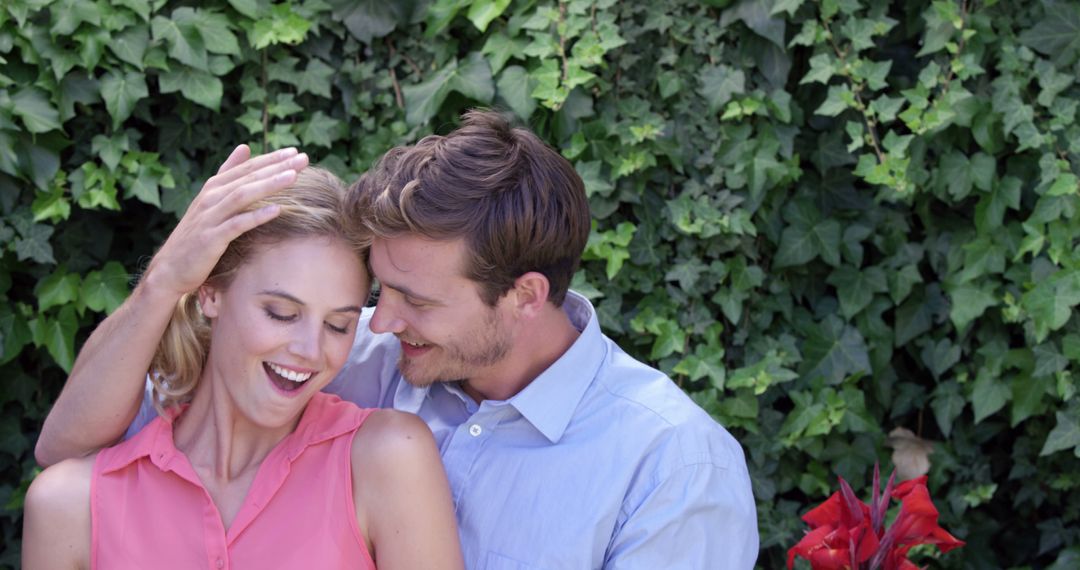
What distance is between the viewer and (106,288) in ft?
9.94

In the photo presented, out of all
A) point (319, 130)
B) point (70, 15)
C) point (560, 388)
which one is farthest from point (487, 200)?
point (70, 15)

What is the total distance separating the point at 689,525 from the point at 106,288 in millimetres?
1727

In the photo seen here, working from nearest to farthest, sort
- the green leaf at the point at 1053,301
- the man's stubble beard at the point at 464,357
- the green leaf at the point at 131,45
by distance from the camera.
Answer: the man's stubble beard at the point at 464,357 < the green leaf at the point at 1053,301 < the green leaf at the point at 131,45

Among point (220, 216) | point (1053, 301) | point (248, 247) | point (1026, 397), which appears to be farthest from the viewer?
point (1026, 397)

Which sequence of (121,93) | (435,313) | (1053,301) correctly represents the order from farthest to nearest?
(121,93) < (1053,301) < (435,313)

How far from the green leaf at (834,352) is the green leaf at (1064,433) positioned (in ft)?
1.40

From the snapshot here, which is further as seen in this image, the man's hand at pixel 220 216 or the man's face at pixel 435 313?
the man's face at pixel 435 313

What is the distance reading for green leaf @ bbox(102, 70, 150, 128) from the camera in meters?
2.91

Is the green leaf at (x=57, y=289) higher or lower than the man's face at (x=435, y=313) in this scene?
lower

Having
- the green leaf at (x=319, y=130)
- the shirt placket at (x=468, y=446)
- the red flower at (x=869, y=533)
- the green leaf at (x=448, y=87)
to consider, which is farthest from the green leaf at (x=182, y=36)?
the red flower at (x=869, y=533)

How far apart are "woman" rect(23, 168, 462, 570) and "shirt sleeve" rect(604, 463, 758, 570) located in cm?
28

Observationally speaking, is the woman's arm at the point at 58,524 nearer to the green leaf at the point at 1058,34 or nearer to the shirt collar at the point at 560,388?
the shirt collar at the point at 560,388

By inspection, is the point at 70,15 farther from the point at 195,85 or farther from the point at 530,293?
the point at 530,293

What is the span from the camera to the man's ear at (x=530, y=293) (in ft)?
6.96
